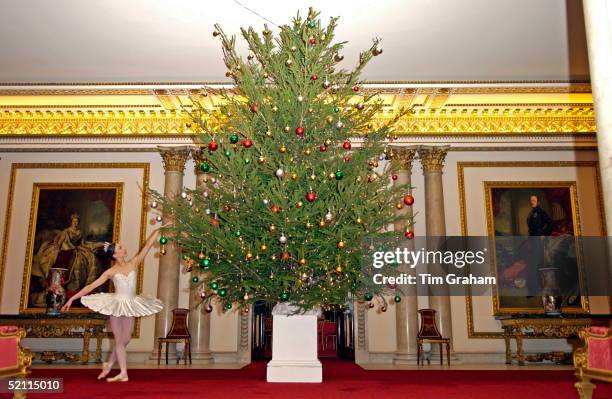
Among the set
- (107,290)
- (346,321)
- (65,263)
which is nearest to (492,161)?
(346,321)

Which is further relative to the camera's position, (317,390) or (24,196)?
(24,196)

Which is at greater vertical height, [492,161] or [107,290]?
[492,161]

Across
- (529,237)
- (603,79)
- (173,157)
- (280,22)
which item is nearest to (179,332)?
(173,157)

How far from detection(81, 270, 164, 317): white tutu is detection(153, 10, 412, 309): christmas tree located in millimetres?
894

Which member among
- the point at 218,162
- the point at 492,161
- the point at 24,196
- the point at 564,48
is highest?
the point at 564,48

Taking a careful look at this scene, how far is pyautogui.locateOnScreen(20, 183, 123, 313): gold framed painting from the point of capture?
10.4m

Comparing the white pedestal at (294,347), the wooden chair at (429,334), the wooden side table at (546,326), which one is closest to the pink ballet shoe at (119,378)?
the white pedestal at (294,347)

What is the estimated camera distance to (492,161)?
11.0 metres

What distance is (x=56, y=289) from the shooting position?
10.1m

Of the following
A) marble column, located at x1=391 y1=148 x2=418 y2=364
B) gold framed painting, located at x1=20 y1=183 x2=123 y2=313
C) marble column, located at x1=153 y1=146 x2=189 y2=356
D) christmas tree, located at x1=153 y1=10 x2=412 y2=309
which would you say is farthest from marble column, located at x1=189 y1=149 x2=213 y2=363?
christmas tree, located at x1=153 y1=10 x2=412 y2=309

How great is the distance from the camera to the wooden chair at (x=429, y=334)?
30.7ft

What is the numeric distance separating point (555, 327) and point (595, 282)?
1864 millimetres

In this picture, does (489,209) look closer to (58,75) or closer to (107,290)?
(107,290)

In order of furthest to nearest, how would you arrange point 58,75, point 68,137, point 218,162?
1. point 68,137
2. point 58,75
3. point 218,162
